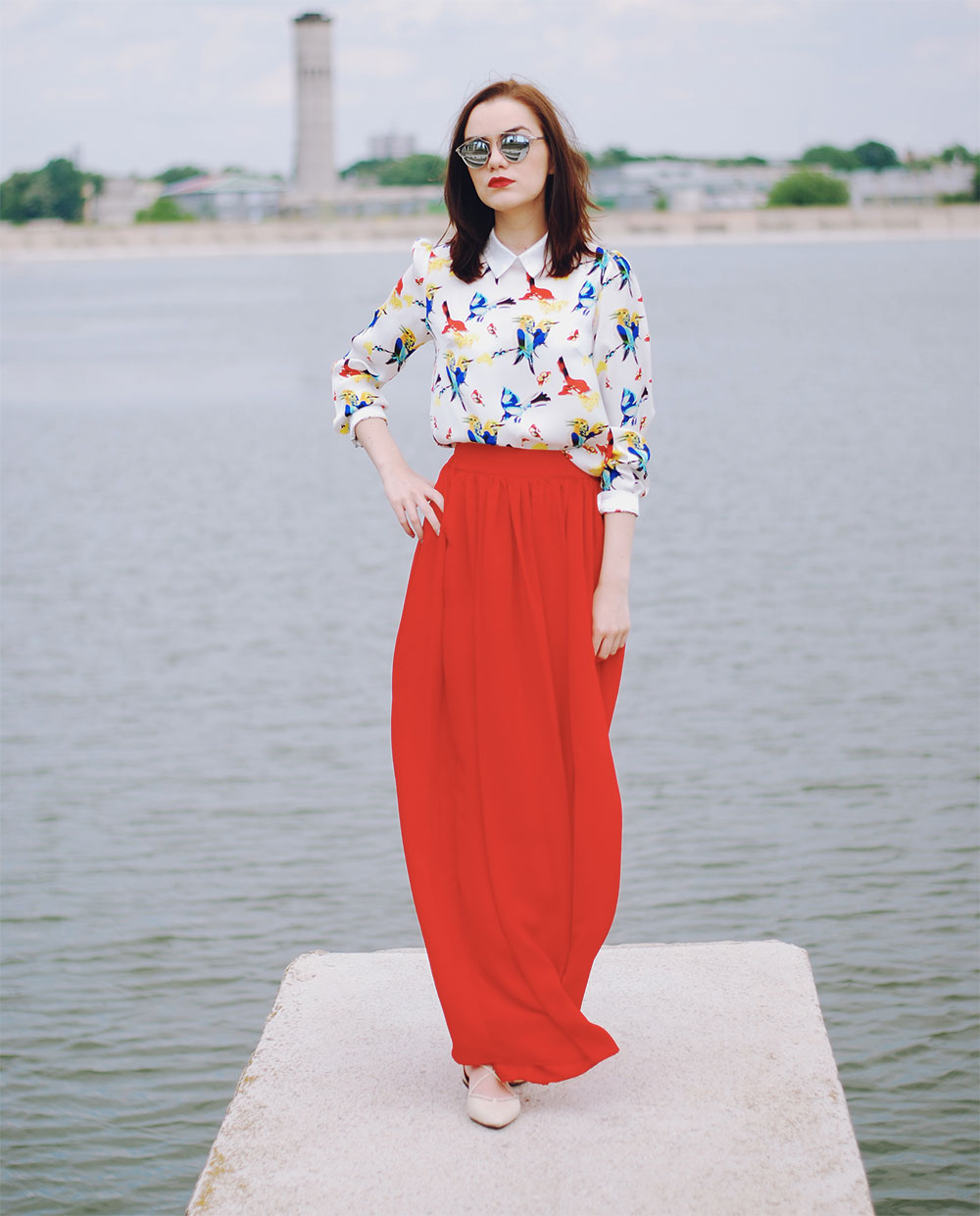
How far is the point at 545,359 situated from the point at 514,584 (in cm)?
40

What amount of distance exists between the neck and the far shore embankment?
82165 millimetres

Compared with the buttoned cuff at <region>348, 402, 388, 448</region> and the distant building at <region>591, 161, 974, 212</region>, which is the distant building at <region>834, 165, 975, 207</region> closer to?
the distant building at <region>591, 161, 974, 212</region>

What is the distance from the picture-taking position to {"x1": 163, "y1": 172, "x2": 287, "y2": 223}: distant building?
112438 mm

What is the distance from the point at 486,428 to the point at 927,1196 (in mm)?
2276

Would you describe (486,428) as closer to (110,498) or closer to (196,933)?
(196,933)

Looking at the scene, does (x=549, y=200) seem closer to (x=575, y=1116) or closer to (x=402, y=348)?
(x=402, y=348)

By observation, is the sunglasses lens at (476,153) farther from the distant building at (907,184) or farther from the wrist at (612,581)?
the distant building at (907,184)

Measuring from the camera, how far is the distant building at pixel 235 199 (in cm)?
11244

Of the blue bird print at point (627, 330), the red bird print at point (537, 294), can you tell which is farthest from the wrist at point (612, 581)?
the red bird print at point (537, 294)

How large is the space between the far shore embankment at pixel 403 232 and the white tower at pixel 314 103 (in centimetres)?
1497

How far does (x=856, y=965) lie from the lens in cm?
513

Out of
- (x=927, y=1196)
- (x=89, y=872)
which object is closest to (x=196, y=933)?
(x=89, y=872)

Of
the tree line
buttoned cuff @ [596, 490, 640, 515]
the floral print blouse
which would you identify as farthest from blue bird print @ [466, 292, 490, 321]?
the tree line

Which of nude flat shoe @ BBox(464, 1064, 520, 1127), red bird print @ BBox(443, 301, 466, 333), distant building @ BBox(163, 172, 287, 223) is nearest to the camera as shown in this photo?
red bird print @ BBox(443, 301, 466, 333)
